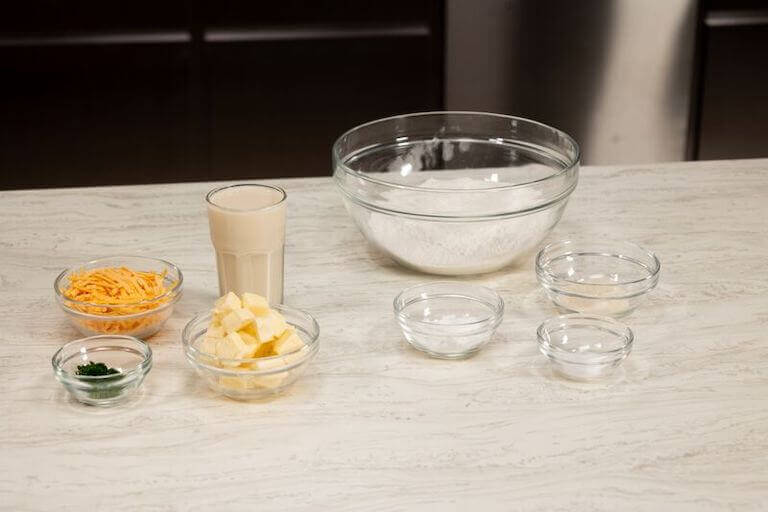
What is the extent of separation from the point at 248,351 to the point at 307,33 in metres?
1.93

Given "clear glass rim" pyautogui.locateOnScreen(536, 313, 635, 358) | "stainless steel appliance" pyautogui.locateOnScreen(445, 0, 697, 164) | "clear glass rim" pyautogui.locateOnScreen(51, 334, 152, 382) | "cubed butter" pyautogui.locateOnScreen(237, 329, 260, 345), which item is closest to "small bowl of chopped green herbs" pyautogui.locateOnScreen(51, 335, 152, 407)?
"clear glass rim" pyautogui.locateOnScreen(51, 334, 152, 382)

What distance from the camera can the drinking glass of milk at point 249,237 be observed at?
1.32 m

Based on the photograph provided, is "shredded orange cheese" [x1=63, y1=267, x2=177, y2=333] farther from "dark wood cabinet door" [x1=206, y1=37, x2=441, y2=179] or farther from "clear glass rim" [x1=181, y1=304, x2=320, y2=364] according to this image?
"dark wood cabinet door" [x1=206, y1=37, x2=441, y2=179]

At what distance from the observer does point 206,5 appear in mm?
2900

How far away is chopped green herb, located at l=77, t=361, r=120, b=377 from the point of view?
3.86 ft

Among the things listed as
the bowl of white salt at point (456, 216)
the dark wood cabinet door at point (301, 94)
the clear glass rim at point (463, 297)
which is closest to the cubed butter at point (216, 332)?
the clear glass rim at point (463, 297)

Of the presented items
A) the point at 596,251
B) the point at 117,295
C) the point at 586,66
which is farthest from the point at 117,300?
the point at 586,66

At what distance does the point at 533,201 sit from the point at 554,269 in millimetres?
115

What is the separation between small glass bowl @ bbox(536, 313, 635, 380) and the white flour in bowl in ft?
0.55

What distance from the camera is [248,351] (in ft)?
3.80

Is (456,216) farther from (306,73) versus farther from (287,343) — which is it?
(306,73)

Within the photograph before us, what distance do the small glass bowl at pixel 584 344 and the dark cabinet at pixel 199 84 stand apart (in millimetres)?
1792

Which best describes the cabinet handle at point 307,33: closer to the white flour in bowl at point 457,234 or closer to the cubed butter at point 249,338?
the white flour in bowl at point 457,234

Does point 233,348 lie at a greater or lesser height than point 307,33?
lesser
